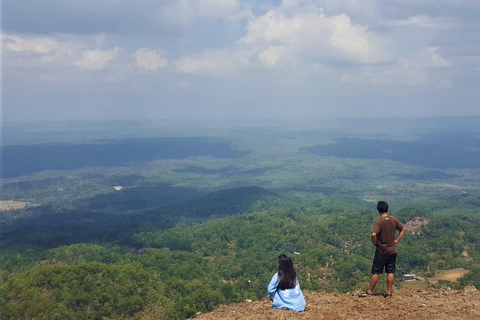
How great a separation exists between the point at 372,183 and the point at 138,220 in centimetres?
10195

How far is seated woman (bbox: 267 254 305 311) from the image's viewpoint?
39.3 ft

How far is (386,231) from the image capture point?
12750 mm

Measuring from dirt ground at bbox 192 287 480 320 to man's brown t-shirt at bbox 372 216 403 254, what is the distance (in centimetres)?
180

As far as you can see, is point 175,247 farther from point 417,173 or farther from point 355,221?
point 417,173

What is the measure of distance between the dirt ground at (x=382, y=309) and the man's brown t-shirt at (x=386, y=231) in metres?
1.80

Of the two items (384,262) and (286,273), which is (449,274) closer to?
(384,262)

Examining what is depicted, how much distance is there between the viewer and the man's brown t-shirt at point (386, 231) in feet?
41.7

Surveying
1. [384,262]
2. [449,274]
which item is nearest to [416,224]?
[449,274]

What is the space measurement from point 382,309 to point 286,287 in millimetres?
3194

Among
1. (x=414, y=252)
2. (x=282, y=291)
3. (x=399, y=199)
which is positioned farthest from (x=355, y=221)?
(x=399, y=199)

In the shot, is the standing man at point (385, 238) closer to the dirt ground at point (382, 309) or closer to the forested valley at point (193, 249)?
the dirt ground at point (382, 309)

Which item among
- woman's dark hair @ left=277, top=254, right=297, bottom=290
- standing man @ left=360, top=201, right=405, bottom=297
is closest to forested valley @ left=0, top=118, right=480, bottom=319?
woman's dark hair @ left=277, top=254, right=297, bottom=290

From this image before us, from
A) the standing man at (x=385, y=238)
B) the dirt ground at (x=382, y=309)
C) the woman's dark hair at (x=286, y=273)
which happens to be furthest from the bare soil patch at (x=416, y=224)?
the woman's dark hair at (x=286, y=273)

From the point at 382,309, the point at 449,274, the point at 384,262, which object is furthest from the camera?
the point at 449,274
